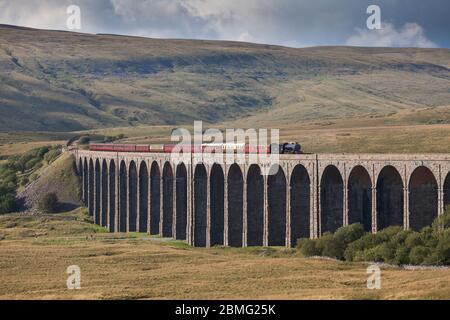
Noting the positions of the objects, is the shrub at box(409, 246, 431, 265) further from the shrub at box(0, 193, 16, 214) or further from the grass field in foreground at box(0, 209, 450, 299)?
the shrub at box(0, 193, 16, 214)

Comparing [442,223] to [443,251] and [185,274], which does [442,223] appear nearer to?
[443,251]

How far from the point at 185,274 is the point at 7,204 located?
5772 cm

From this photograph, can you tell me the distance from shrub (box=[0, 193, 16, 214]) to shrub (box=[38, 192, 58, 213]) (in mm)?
4263

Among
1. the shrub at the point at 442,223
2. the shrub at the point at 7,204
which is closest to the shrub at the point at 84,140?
the shrub at the point at 7,204

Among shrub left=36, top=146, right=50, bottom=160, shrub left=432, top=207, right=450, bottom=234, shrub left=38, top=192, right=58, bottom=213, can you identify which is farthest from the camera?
shrub left=36, top=146, right=50, bottom=160

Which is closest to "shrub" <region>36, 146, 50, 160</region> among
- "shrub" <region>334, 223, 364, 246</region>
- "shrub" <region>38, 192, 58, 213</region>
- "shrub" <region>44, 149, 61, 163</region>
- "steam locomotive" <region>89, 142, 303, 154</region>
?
"shrub" <region>44, 149, 61, 163</region>

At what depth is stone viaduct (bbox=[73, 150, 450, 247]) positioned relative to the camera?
55156mm

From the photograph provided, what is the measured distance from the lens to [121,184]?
93812mm

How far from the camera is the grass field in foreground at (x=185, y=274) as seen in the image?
4325cm

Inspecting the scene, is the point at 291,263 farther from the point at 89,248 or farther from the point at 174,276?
the point at 89,248

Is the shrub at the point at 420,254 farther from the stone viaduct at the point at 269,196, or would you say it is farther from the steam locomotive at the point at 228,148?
the steam locomotive at the point at 228,148
